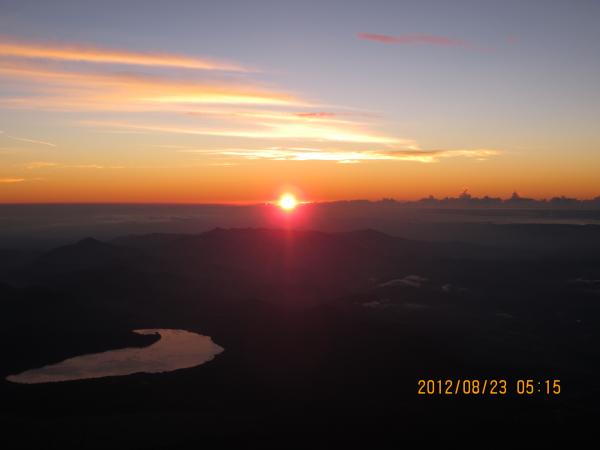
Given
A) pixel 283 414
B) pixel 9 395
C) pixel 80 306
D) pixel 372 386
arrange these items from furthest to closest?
pixel 80 306 → pixel 372 386 → pixel 9 395 → pixel 283 414

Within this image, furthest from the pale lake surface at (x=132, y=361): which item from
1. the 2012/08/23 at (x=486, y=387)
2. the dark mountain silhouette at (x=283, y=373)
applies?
the 2012/08/23 at (x=486, y=387)

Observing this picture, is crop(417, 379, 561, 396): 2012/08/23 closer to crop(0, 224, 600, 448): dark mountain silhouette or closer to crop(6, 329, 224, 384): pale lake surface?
crop(0, 224, 600, 448): dark mountain silhouette

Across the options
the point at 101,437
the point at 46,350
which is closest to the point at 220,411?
the point at 101,437

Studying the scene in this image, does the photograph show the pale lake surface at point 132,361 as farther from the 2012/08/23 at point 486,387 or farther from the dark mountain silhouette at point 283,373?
the 2012/08/23 at point 486,387

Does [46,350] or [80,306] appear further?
[80,306]

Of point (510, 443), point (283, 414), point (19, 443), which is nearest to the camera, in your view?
point (19, 443)

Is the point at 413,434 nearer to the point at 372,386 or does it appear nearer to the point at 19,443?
the point at 372,386

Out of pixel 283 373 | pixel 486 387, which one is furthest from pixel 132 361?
pixel 486 387

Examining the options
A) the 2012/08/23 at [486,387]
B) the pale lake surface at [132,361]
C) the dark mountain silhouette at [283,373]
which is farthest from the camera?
the pale lake surface at [132,361]
